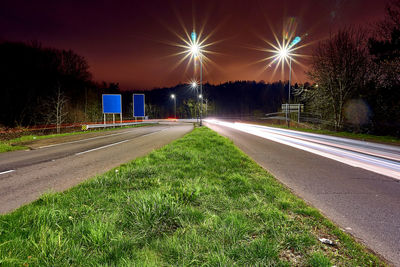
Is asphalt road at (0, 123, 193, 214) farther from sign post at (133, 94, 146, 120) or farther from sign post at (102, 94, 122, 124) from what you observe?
sign post at (133, 94, 146, 120)

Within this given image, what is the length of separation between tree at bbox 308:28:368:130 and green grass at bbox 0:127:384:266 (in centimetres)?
2383

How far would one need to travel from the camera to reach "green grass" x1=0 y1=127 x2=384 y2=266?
216 centimetres

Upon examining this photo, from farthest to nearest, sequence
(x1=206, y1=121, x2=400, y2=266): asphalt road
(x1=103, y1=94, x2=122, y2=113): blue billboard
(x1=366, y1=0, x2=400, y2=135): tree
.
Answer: (x1=103, y1=94, x2=122, y2=113): blue billboard
(x1=366, y1=0, x2=400, y2=135): tree
(x1=206, y1=121, x2=400, y2=266): asphalt road

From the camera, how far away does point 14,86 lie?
23484 mm

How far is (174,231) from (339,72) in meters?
27.6

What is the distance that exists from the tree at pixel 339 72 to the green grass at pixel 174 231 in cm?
2383

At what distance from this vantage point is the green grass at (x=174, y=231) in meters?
2.16

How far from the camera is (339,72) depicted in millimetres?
22891

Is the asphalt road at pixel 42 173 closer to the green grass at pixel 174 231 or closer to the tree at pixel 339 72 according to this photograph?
the green grass at pixel 174 231

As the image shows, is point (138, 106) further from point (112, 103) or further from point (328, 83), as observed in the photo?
point (328, 83)

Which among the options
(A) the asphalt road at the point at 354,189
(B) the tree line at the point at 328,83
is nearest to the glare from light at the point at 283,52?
(B) the tree line at the point at 328,83

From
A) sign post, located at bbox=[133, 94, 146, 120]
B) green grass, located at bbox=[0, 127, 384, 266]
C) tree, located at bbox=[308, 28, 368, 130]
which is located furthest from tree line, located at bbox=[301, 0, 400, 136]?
sign post, located at bbox=[133, 94, 146, 120]

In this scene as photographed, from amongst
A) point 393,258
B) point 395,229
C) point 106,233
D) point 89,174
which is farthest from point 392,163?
point 89,174

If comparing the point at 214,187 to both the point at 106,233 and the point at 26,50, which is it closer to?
the point at 106,233
